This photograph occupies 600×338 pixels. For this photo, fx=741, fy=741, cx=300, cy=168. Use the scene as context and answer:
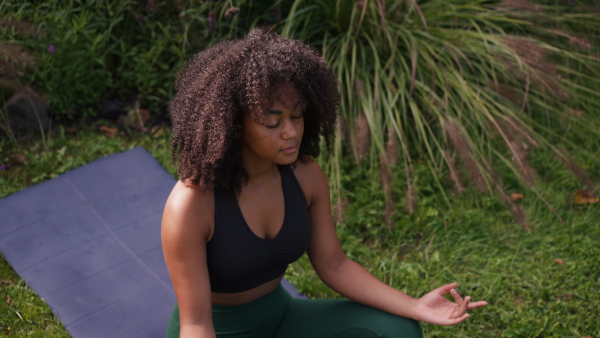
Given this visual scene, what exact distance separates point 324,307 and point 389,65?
69.5 inches

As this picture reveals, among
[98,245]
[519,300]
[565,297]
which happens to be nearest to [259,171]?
[98,245]

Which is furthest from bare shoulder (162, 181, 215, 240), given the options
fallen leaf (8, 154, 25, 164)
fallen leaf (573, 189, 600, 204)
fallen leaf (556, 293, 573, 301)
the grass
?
fallen leaf (573, 189, 600, 204)

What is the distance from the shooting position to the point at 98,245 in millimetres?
2891

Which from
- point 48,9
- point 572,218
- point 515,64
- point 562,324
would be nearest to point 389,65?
point 515,64

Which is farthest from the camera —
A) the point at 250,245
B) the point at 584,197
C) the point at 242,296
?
the point at 584,197

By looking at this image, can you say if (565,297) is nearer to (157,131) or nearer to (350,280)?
(350,280)

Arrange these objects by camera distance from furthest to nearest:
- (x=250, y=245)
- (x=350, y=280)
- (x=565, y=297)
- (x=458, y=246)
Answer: (x=458, y=246) → (x=565, y=297) → (x=350, y=280) → (x=250, y=245)

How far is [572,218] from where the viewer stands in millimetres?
3217

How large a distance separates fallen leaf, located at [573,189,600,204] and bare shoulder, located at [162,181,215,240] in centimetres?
210

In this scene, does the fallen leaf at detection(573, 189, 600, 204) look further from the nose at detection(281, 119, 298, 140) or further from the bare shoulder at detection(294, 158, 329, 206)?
the nose at detection(281, 119, 298, 140)

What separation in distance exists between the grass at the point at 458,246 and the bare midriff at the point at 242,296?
2.54 ft

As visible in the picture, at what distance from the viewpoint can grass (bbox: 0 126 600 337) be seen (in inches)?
104

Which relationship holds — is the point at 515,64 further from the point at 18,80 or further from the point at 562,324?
the point at 18,80

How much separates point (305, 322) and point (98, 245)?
1176 mm
